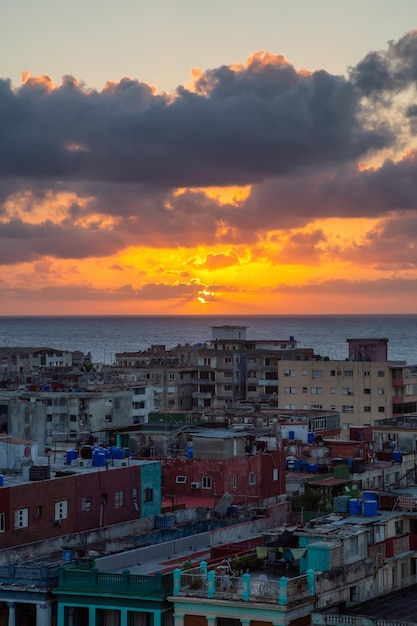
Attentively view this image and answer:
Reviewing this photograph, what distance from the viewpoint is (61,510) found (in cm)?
5734

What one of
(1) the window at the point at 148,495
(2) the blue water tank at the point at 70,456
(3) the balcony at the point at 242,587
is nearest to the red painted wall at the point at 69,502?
(1) the window at the point at 148,495

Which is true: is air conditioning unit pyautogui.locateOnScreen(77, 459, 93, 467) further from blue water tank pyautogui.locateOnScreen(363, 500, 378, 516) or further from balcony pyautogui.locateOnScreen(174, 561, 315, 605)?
balcony pyautogui.locateOnScreen(174, 561, 315, 605)

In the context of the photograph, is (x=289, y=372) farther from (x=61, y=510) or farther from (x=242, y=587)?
(x=242, y=587)

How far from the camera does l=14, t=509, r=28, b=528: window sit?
180 feet

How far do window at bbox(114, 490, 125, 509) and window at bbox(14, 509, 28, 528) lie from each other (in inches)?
247

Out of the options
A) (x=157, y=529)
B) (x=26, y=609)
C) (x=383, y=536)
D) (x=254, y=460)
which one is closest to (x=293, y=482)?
(x=254, y=460)

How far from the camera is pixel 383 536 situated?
50906 mm

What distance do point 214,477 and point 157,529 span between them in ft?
31.9

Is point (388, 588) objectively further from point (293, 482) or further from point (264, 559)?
point (293, 482)

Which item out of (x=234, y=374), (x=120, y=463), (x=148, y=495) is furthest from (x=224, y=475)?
(x=234, y=374)

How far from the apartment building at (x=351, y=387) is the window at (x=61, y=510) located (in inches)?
3439

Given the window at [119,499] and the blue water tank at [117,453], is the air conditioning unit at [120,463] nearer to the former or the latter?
the blue water tank at [117,453]

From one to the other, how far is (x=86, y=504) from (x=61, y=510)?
5.73 ft

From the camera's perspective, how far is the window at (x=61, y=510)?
57062 mm
